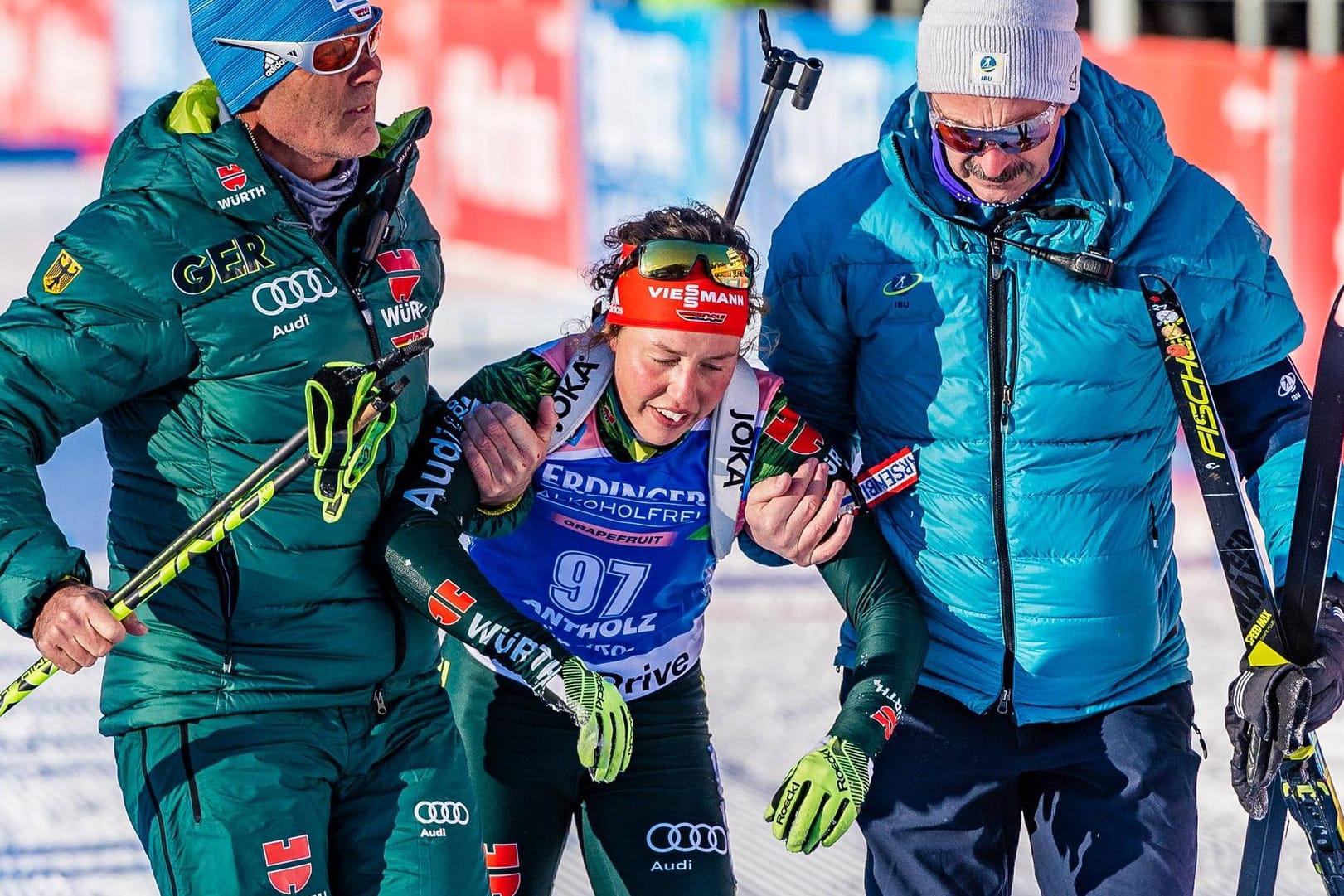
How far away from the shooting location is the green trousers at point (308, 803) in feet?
8.91

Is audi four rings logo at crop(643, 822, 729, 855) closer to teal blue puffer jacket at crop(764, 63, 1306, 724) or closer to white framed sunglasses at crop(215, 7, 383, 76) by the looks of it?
teal blue puffer jacket at crop(764, 63, 1306, 724)

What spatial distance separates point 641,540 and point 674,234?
53 cm

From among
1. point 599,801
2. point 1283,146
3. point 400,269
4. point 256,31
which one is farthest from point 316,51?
point 1283,146

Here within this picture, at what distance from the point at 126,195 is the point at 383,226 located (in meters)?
0.40

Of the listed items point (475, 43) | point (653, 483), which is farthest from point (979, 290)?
point (475, 43)

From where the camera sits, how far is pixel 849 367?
3270mm

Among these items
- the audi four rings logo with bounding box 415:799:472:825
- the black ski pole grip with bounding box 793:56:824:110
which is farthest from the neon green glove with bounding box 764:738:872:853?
the black ski pole grip with bounding box 793:56:824:110

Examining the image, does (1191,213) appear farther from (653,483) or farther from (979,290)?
(653,483)

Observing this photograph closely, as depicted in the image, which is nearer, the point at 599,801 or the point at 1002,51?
the point at 1002,51

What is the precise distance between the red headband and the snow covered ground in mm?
861

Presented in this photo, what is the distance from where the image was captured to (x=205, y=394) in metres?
2.72

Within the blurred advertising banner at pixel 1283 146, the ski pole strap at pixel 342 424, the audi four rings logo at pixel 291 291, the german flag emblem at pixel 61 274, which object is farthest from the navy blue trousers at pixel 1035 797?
the blurred advertising banner at pixel 1283 146

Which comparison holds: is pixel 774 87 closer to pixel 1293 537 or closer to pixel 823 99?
pixel 1293 537

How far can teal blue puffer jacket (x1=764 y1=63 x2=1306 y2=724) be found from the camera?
303 cm
